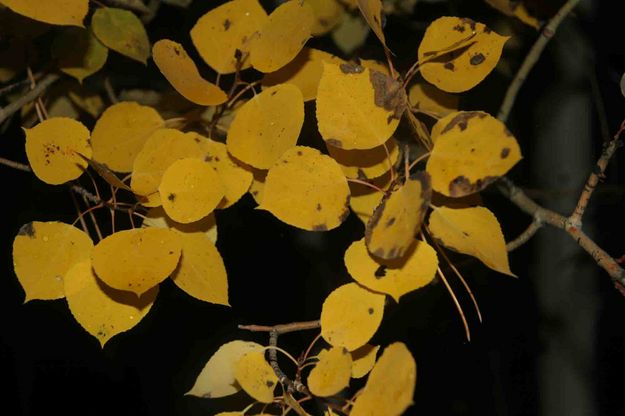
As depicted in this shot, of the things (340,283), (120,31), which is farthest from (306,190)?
(340,283)

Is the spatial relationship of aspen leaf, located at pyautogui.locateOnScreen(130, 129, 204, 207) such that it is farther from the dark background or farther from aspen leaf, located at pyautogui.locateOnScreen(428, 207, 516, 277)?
the dark background

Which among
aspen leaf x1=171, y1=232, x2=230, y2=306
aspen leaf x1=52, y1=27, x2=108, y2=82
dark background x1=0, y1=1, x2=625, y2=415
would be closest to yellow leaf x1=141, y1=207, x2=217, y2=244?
aspen leaf x1=171, y1=232, x2=230, y2=306

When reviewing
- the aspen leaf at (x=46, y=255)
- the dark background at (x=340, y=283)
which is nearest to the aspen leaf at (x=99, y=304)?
the aspen leaf at (x=46, y=255)

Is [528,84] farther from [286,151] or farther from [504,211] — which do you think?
[286,151]

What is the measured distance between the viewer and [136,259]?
11.2 inches

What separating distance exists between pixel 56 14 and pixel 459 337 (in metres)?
0.51

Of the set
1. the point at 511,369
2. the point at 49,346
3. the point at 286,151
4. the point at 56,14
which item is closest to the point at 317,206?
the point at 286,151

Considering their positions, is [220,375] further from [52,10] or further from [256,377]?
[52,10]

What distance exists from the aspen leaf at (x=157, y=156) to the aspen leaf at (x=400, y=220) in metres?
0.10

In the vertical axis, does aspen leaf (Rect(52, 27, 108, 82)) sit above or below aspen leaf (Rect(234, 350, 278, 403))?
above

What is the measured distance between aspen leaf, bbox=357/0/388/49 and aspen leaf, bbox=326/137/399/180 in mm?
48

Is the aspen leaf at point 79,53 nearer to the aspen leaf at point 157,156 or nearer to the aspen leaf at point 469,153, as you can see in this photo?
the aspen leaf at point 157,156

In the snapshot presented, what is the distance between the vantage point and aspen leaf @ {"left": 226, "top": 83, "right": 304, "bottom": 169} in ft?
0.97

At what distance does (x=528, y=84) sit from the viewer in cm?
69
